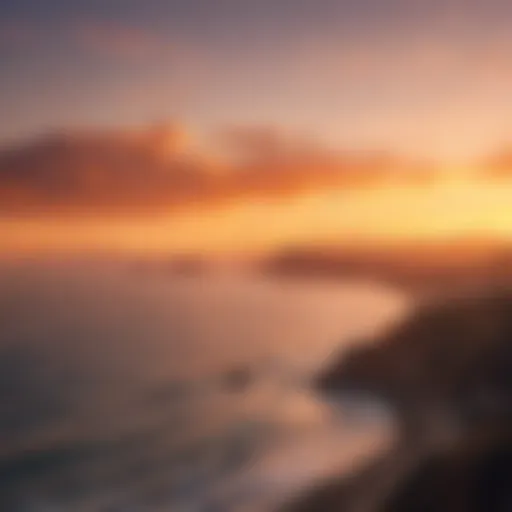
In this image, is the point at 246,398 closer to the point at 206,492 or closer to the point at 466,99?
the point at 206,492

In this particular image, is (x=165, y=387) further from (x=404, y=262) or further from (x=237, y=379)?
(x=404, y=262)

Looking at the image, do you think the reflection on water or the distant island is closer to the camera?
the reflection on water

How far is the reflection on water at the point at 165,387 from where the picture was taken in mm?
1347

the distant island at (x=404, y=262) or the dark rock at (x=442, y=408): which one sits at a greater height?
the distant island at (x=404, y=262)

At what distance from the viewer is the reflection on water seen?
135 centimetres

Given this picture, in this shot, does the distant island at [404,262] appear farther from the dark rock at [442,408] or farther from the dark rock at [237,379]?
the dark rock at [237,379]

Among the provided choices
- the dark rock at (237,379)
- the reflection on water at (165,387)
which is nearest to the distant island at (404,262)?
the reflection on water at (165,387)

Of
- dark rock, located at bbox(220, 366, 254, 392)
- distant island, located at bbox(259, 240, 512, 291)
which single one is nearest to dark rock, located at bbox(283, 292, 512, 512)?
distant island, located at bbox(259, 240, 512, 291)

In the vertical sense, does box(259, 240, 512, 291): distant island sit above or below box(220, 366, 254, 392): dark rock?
above

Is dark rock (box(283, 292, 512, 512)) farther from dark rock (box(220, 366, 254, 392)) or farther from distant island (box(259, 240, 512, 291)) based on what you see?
dark rock (box(220, 366, 254, 392))

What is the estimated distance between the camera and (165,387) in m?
1.39

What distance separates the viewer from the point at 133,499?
4.46ft

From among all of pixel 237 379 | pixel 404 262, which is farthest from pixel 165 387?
pixel 404 262

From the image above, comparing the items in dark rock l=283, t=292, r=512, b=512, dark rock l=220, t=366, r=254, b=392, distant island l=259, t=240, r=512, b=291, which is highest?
distant island l=259, t=240, r=512, b=291
